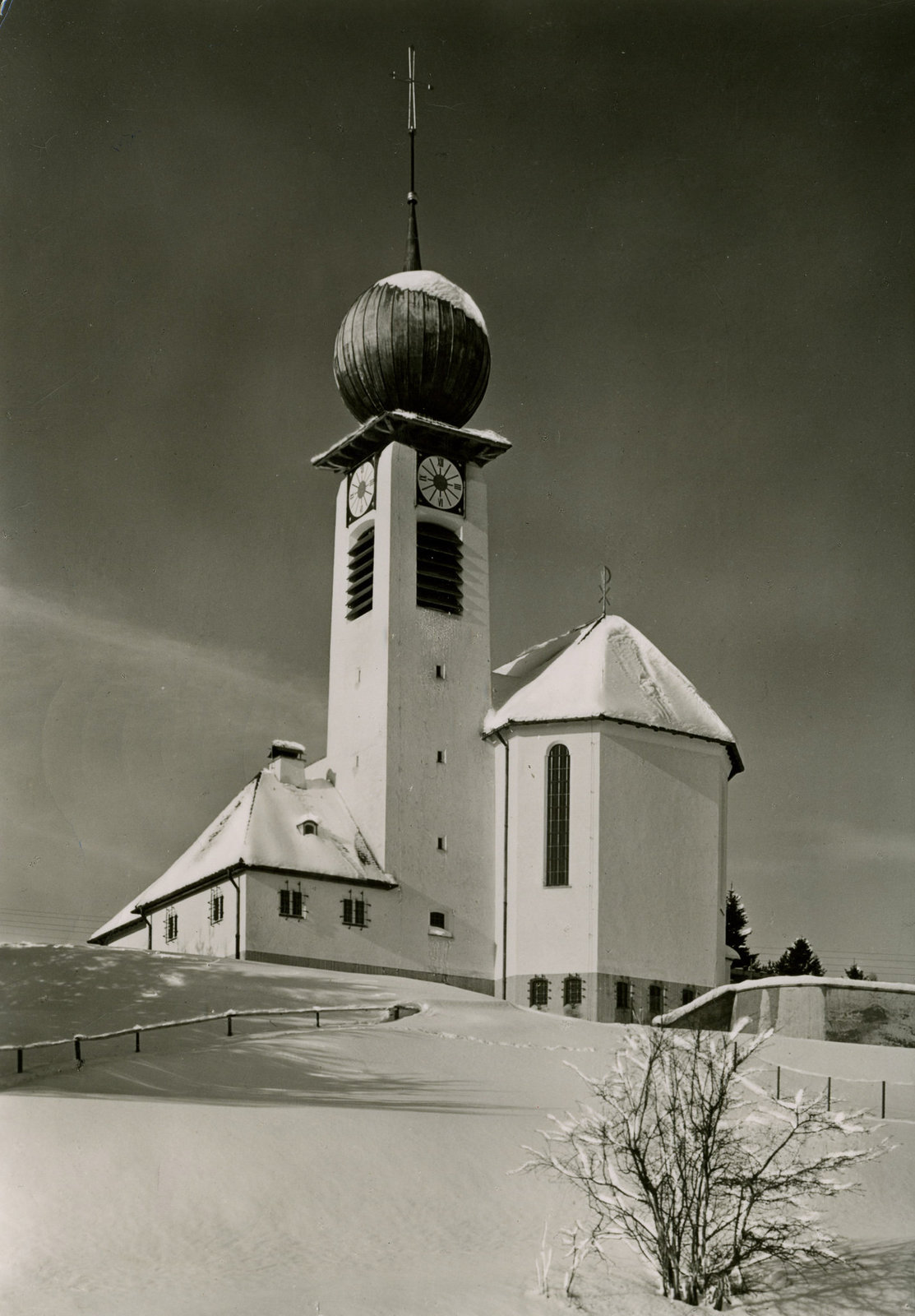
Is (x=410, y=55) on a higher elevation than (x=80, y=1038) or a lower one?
higher

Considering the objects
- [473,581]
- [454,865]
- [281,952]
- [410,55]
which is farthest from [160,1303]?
[473,581]

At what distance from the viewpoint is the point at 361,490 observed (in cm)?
4616

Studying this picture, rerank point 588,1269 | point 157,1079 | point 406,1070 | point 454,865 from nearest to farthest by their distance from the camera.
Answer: point 588,1269 < point 157,1079 < point 406,1070 < point 454,865

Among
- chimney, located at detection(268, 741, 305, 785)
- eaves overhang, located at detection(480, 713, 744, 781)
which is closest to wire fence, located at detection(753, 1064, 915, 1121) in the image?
eaves overhang, located at detection(480, 713, 744, 781)

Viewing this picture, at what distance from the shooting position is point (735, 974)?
5016 cm

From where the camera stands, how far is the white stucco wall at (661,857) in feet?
132

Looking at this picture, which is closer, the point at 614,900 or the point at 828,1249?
the point at 828,1249

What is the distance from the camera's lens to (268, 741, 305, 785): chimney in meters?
43.6

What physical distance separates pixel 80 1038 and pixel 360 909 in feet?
52.9

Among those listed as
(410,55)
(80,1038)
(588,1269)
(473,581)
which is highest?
(410,55)

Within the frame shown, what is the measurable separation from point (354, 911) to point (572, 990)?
521 cm

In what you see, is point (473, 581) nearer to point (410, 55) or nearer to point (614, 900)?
point (614, 900)

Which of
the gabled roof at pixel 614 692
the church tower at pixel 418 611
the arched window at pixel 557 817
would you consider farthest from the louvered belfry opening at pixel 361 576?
the arched window at pixel 557 817

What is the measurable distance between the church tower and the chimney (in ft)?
3.47
